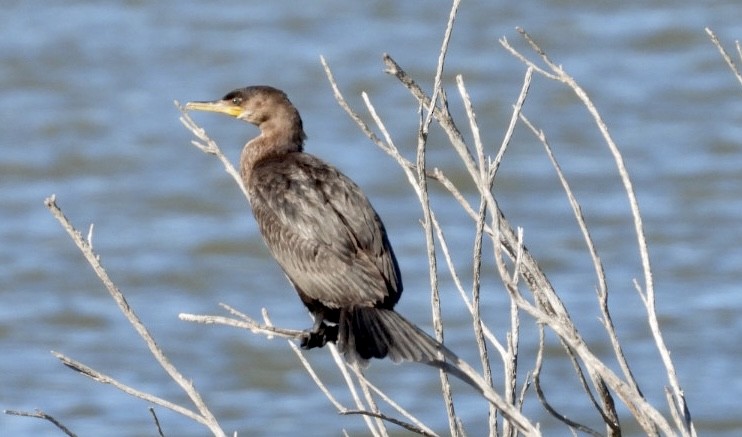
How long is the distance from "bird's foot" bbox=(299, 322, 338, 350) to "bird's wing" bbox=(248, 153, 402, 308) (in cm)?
10

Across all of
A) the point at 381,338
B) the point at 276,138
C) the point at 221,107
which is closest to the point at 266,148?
the point at 276,138

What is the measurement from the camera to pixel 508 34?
15094 millimetres

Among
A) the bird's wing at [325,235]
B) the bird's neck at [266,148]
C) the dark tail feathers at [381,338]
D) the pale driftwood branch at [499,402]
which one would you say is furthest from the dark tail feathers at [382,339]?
the bird's neck at [266,148]

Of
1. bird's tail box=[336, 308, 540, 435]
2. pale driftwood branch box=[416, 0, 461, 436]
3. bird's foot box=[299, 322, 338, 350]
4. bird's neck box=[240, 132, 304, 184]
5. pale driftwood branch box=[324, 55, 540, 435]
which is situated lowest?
bird's foot box=[299, 322, 338, 350]

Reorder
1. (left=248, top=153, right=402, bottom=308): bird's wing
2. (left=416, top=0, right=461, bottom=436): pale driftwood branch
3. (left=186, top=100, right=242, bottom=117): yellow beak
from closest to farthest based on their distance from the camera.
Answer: (left=416, top=0, right=461, bottom=436): pale driftwood branch → (left=248, top=153, right=402, bottom=308): bird's wing → (left=186, top=100, right=242, bottom=117): yellow beak

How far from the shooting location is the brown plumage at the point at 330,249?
14.5 feet

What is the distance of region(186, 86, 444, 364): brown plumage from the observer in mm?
4406

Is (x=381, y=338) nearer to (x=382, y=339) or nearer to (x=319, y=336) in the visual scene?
(x=382, y=339)

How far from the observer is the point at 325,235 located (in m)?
4.83

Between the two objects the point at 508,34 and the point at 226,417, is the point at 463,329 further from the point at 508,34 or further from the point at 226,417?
the point at 508,34

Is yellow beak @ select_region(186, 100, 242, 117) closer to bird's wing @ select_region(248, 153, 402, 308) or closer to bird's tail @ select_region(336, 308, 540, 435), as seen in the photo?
bird's wing @ select_region(248, 153, 402, 308)

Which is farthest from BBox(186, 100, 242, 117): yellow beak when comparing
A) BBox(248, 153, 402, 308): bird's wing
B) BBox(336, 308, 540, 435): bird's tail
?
BBox(336, 308, 540, 435): bird's tail

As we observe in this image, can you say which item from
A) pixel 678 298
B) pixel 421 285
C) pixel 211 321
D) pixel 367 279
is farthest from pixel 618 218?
pixel 211 321

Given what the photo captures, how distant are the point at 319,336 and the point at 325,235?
0.33m
